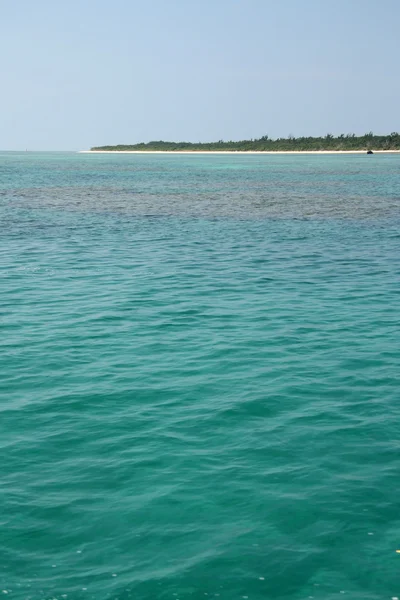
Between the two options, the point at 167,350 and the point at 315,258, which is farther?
the point at 315,258

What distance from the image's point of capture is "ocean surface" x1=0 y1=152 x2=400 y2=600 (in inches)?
347

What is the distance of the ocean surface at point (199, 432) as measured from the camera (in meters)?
8.81

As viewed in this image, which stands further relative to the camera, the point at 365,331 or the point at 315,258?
the point at 315,258

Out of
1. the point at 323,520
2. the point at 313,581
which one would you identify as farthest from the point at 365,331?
the point at 313,581

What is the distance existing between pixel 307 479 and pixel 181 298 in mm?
12196

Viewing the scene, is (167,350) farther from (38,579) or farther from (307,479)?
(38,579)

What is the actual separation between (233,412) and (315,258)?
18.1m

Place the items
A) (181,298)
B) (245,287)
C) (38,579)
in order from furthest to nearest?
1. (245,287)
2. (181,298)
3. (38,579)

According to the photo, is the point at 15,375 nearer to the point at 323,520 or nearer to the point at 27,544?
the point at 27,544

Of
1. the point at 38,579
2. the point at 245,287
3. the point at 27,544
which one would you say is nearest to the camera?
the point at 38,579

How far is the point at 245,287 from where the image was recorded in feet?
79.2

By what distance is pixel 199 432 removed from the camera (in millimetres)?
12422

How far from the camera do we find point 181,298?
22.5 meters

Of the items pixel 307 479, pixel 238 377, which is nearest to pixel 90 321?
pixel 238 377
